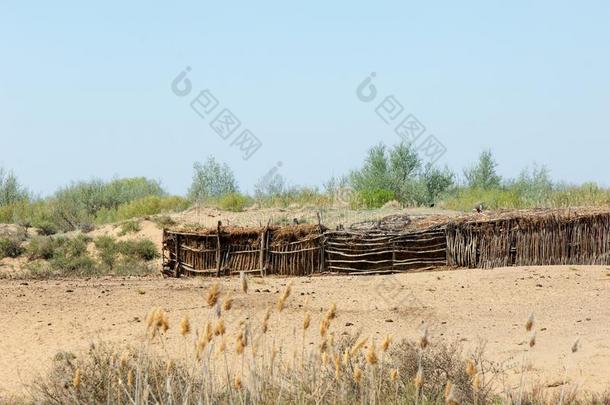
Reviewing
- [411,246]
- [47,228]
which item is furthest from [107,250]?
[411,246]

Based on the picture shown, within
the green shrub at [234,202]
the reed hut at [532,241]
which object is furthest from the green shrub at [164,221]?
the reed hut at [532,241]

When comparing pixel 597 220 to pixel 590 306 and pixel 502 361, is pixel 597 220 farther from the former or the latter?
pixel 502 361

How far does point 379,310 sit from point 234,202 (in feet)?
65.9

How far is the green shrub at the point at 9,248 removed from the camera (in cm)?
2531

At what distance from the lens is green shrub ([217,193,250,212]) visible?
106 ft

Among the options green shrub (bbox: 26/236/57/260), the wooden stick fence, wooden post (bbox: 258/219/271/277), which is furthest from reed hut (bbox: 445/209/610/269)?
green shrub (bbox: 26/236/57/260)

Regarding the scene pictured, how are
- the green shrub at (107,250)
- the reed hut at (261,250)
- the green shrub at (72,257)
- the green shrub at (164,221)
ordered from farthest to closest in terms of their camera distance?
the green shrub at (164,221)
the green shrub at (107,250)
the green shrub at (72,257)
the reed hut at (261,250)

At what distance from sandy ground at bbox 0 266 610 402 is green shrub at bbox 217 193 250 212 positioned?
534 inches

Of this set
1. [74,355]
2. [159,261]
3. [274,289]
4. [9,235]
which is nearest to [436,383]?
[74,355]

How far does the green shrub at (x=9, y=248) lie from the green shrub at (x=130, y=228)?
267 cm

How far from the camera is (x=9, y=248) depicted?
1003 inches

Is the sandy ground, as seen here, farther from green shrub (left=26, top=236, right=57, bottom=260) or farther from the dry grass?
green shrub (left=26, top=236, right=57, bottom=260)

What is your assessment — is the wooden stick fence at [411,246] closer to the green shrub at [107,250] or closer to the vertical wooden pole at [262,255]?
the vertical wooden pole at [262,255]

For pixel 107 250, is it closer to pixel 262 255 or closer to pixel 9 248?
pixel 9 248
